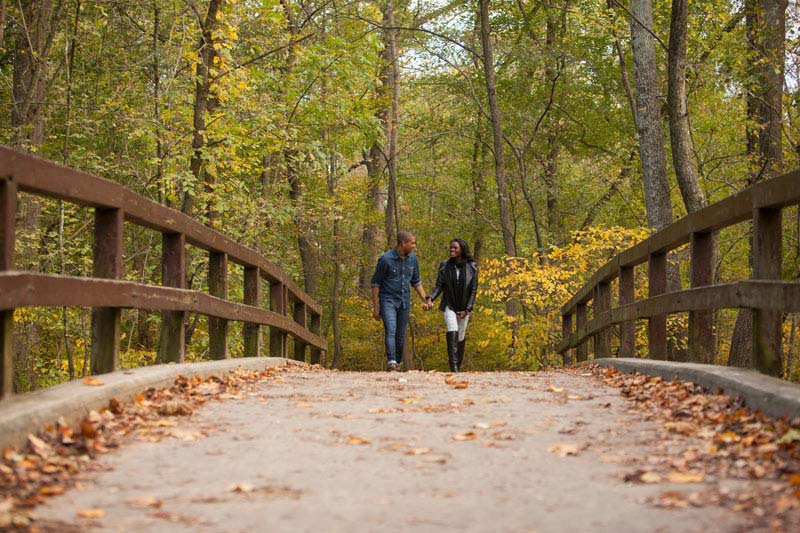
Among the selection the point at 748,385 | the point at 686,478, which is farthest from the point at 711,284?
the point at 686,478

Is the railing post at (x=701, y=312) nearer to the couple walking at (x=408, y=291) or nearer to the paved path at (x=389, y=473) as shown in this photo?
the paved path at (x=389, y=473)

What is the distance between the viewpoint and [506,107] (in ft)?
87.6

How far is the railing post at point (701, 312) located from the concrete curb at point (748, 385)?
0.30m

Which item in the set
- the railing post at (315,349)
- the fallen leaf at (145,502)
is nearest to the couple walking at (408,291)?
the railing post at (315,349)

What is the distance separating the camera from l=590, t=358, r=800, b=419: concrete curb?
4445 millimetres

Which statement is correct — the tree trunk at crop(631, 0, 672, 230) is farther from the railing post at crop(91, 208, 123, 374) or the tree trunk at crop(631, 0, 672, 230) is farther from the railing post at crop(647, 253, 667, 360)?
the railing post at crop(91, 208, 123, 374)

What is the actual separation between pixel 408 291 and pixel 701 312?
578cm

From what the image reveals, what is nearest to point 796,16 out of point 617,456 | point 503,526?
point 617,456

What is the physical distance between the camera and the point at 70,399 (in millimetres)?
4582

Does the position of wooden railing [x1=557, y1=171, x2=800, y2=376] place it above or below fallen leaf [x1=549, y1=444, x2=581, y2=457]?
above

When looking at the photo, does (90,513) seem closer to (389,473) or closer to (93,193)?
(389,473)

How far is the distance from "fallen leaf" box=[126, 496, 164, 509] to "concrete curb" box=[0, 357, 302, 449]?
732 mm

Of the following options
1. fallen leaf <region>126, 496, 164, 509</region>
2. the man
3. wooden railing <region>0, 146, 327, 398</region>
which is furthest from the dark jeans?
fallen leaf <region>126, 496, 164, 509</region>

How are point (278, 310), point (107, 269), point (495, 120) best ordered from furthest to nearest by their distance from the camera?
point (495, 120) < point (278, 310) < point (107, 269)
